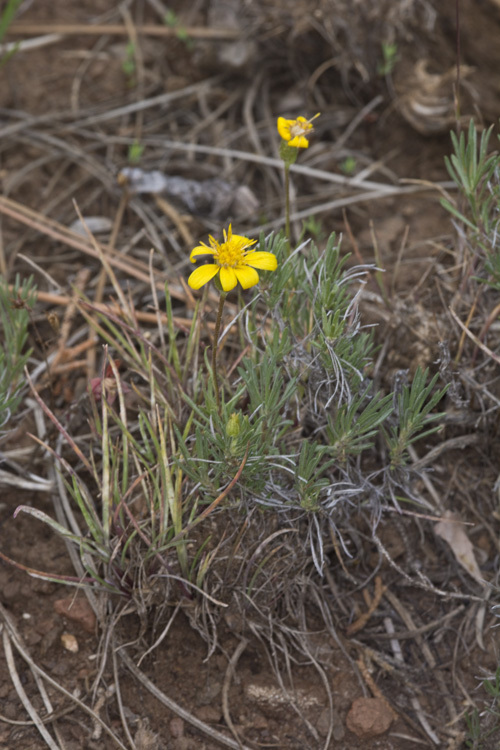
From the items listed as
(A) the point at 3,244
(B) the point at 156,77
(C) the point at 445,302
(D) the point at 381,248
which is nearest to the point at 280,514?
(C) the point at 445,302

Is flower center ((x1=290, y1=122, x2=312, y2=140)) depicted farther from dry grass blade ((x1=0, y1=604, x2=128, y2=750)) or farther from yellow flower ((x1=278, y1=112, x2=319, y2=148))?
dry grass blade ((x1=0, y1=604, x2=128, y2=750))

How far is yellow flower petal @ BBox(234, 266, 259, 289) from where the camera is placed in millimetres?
1778

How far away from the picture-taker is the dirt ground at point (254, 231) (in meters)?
2.13

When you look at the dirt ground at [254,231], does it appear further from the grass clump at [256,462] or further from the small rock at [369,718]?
the grass clump at [256,462]

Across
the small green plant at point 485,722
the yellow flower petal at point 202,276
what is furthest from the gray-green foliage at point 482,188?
the small green plant at point 485,722

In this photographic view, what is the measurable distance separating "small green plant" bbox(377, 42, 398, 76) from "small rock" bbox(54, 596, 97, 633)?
2734 millimetres

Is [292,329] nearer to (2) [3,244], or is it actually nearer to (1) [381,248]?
(1) [381,248]

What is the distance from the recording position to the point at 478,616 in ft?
7.51

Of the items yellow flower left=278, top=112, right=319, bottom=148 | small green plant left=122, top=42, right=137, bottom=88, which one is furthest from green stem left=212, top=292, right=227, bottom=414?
small green plant left=122, top=42, right=137, bottom=88

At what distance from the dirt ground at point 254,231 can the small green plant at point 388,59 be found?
3 centimetres

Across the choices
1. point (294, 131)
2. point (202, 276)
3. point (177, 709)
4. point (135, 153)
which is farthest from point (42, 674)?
point (135, 153)

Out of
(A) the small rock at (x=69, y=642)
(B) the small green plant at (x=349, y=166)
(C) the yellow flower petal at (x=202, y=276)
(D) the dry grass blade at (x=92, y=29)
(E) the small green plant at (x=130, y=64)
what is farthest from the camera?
(D) the dry grass blade at (x=92, y=29)

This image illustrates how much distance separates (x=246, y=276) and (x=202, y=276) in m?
0.11

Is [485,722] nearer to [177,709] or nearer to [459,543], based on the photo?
[459,543]
